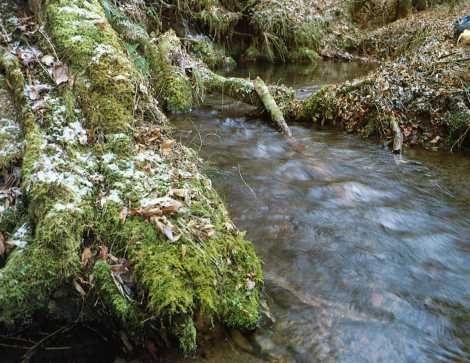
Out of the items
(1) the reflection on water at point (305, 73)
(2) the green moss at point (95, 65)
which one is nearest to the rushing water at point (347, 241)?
(2) the green moss at point (95, 65)

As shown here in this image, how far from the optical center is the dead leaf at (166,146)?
3.52 m

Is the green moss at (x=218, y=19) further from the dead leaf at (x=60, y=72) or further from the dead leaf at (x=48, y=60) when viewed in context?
the dead leaf at (x=60, y=72)

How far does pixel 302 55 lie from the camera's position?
12844 millimetres

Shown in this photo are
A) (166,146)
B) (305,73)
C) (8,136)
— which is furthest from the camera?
(305,73)

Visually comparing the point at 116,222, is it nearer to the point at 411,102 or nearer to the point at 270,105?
the point at 270,105

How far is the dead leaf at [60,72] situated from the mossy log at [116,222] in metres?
0.05

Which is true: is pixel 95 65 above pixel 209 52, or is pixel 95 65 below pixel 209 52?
above

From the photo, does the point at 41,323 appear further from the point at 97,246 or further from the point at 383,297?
the point at 383,297

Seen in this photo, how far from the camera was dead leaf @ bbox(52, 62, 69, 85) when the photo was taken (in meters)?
3.61

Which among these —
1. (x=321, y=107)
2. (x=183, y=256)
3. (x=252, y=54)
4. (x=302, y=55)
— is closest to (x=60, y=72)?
(x=183, y=256)

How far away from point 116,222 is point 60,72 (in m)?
1.76

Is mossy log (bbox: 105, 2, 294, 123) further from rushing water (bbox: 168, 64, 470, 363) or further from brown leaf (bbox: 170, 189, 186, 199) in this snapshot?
brown leaf (bbox: 170, 189, 186, 199)

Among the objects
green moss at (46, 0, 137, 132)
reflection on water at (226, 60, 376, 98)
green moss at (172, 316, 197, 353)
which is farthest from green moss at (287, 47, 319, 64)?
green moss at (172, 316, 197, 353)

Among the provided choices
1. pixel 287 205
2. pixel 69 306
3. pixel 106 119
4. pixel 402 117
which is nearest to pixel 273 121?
pixel 402 117
